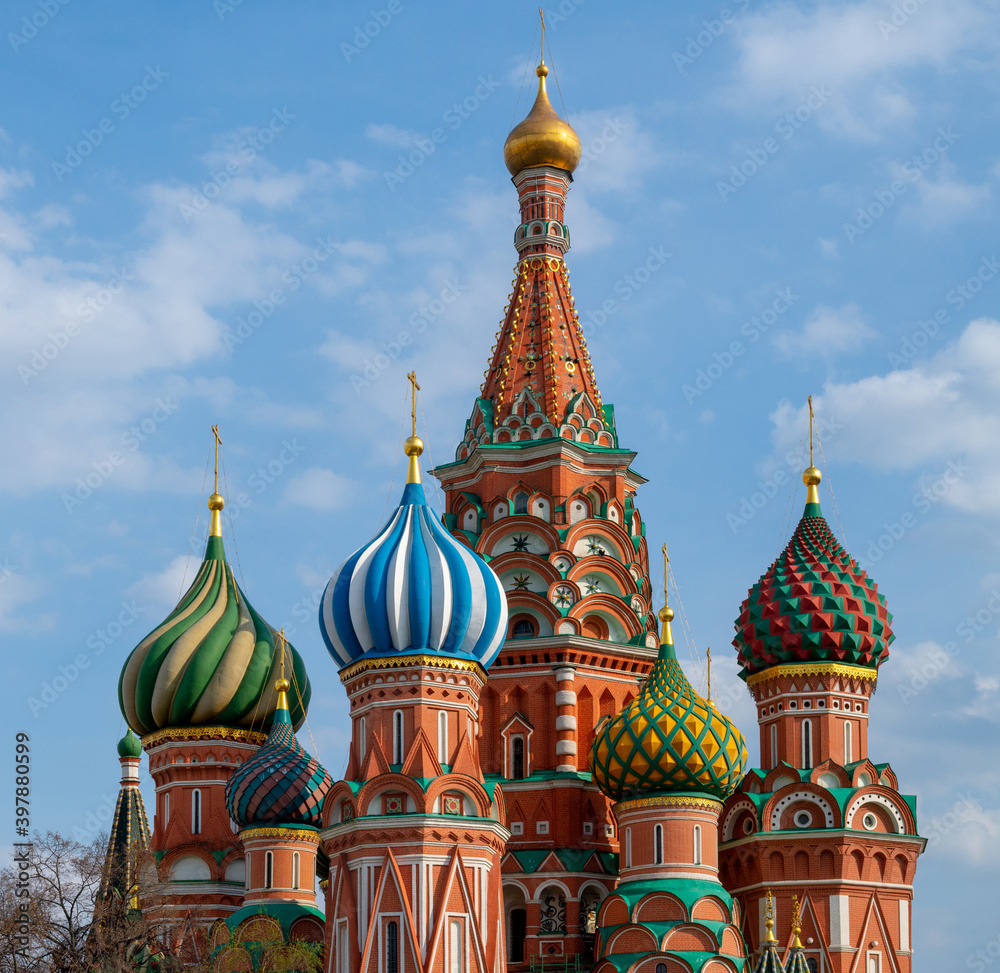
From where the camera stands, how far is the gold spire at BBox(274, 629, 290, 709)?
125ft

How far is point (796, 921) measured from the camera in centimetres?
3250

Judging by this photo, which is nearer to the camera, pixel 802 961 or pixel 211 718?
pixel 802 961

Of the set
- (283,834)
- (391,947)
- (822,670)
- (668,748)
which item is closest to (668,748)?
(668,748)

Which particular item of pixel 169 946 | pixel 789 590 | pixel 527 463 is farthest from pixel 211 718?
pixel 789 590

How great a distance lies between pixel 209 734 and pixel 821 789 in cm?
1131

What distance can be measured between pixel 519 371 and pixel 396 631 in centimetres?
814

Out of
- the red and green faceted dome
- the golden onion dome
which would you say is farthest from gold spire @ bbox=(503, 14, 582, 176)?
the red and green faceted dome

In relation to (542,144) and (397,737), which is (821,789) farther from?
(542,144)

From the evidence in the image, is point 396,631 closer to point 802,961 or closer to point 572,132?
point 802,961

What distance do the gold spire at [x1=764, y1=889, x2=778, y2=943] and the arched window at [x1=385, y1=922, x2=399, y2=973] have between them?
540cm

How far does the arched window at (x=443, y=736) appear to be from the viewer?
32.6m

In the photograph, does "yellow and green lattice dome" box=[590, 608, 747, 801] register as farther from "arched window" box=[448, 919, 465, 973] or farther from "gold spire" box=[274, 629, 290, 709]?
"gold spire" box=[274, 629, 290, 709]

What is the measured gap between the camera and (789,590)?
37.1m

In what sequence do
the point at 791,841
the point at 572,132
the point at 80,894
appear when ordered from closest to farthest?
the point at 80,894 → the point at 791,841 → the point at 572,132
